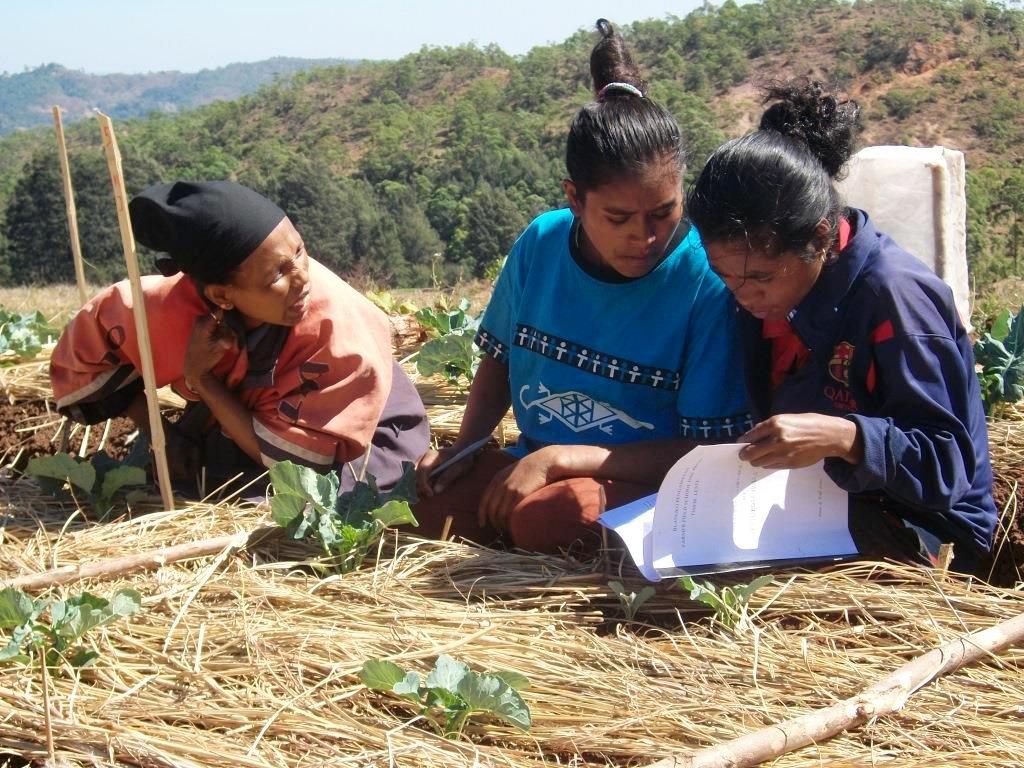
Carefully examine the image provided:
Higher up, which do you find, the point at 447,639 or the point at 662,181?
the point at 662,181

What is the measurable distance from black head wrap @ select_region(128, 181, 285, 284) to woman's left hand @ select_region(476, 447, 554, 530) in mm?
831

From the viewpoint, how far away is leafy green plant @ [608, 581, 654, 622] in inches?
84.2

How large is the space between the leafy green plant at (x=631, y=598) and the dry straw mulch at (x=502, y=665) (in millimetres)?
31

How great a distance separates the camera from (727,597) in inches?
83.1

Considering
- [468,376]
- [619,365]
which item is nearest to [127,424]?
[468,376]

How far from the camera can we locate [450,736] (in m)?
1.75

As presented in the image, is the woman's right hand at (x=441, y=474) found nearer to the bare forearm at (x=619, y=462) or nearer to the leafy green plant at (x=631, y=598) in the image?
the bare forearm at (x=619, y=462)

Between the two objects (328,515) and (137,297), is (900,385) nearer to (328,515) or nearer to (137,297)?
(328,515)

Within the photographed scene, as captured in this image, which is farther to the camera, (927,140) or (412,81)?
(412,81)

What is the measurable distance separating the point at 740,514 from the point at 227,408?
4.80 ft

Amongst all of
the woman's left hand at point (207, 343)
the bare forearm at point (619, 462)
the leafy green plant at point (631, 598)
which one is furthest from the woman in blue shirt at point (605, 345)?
the woman's left hand at point (207, 343)

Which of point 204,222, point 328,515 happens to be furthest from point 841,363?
point 204,222

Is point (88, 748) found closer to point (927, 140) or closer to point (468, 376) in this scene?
point (468, 376)

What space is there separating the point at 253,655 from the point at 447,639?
14.2 inches
